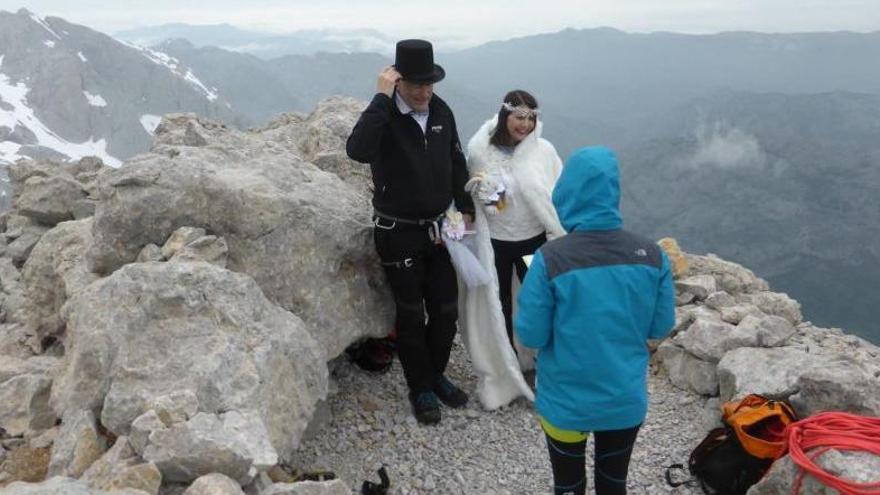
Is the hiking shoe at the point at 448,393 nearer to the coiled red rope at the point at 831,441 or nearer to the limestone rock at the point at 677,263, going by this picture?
the coiled red rope at the point at 831,441

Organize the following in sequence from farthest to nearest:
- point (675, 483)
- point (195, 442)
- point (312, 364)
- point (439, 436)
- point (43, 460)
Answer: point (439, 436)
point (675, 483)
point (312, 364)
point (43, 460)
point (195, 442)

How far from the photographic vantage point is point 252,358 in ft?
17.8

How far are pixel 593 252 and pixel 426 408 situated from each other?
379 cm

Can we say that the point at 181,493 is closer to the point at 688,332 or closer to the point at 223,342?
the point at 223,342

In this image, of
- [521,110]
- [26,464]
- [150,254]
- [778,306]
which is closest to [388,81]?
[521,110]

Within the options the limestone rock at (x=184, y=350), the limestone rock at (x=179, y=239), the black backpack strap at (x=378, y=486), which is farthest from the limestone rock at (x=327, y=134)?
the black backpack strap at (x=378, y=486)

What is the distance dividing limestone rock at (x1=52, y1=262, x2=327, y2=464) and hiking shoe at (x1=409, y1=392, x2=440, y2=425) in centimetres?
180

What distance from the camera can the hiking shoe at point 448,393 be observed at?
781cm

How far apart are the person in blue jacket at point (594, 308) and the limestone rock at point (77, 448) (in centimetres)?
326

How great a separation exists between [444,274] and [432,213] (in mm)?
793

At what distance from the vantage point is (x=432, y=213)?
6980mm

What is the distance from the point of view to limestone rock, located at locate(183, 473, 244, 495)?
3.98 meters

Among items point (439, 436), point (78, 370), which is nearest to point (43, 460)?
point (78, 370)

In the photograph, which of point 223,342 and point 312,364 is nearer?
point 223,342
